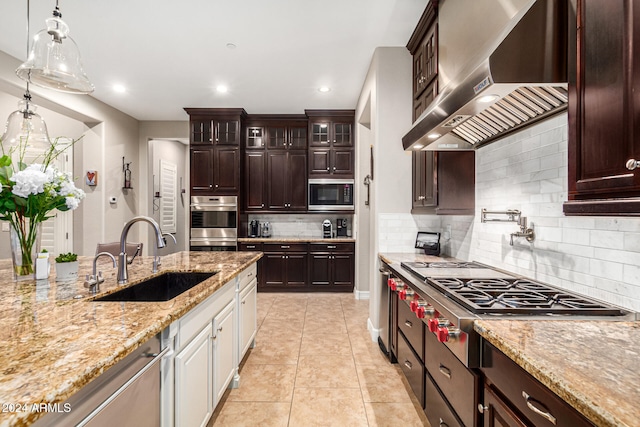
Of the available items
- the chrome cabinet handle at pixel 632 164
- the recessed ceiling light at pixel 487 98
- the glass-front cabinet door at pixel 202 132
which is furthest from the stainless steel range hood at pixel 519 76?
the glass-front cabinet door at pixel 202 132

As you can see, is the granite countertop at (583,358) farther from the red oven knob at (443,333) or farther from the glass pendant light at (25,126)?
the glass pendant light at (25,126)

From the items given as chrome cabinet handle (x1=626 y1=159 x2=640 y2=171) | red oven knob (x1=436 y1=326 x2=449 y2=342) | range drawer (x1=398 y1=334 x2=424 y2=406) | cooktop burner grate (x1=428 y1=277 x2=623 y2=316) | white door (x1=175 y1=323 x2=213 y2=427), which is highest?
chrome cabinet handle (x1=626 y1=159 x2=640 y2=171)

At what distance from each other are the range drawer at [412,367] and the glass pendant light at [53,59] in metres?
2.63

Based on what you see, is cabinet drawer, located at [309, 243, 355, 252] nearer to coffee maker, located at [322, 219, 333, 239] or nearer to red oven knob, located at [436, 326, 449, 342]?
coffee maker, located at [322, 219, 333, 239]

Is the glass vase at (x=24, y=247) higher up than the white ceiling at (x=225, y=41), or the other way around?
the white ceiling at (x=225, y=41)

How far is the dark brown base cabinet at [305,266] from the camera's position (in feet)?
17.3

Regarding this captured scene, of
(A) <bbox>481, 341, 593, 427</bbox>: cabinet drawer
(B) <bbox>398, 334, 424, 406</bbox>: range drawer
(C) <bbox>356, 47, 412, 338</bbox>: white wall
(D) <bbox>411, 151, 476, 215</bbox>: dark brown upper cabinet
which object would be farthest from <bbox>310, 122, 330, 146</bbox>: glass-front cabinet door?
(A) <bbox>481, 341, 593, 427</bbox>: cabinet drawer

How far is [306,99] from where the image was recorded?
483 cm

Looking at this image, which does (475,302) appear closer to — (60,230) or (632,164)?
(632,164)

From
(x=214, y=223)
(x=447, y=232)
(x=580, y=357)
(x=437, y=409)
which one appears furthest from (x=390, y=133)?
(x=214, y=223)

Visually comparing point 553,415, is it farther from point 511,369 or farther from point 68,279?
point 68,279

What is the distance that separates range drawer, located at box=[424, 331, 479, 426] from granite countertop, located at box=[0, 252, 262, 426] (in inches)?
46.0

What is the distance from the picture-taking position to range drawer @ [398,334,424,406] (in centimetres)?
193

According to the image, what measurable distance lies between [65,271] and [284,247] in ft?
11.8
